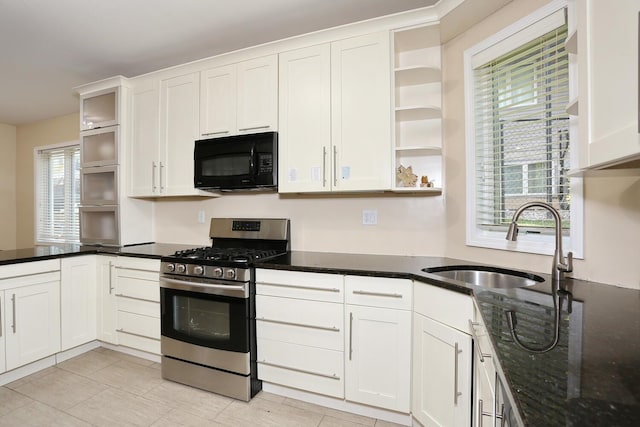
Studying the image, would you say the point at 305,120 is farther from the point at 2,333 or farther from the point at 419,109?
the point at 2,333

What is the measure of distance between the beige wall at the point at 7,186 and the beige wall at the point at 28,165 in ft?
0.22

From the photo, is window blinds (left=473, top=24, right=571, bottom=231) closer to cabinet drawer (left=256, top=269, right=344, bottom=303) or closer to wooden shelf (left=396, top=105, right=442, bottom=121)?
wooden shelf (left=396, top=105, right=442, bottom=121)

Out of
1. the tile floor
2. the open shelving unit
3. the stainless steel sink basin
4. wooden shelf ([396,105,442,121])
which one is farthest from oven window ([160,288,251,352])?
wooden shelf ([396,105,442,121])

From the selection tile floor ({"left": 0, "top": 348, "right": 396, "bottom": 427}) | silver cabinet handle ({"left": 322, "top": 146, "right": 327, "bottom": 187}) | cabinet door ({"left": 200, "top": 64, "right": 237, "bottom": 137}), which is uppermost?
cabinet door ({"left": 200, "top": 64, "right": 237, "bottom": 137})

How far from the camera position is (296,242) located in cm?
271

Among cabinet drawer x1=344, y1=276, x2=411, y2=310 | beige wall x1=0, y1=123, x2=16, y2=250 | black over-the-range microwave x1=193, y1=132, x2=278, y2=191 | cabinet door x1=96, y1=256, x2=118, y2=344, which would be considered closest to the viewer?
cabinet drawer x1=344, y1=276, x2=411, y2=310

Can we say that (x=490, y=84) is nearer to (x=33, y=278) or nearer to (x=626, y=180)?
(x=626, y=180)

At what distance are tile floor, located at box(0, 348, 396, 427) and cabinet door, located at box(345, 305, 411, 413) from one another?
0.19m

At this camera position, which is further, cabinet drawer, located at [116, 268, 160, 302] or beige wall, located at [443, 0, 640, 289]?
cabinet drawer, located at [116, 268, 160, 302]

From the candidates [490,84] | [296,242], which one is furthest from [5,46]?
[490,84]

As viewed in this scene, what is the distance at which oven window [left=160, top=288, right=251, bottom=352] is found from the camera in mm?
2082

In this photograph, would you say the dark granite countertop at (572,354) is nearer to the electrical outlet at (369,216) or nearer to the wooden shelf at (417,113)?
the electrical outlet at (369,216)

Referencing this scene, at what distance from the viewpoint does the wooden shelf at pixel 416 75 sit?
2.12 m

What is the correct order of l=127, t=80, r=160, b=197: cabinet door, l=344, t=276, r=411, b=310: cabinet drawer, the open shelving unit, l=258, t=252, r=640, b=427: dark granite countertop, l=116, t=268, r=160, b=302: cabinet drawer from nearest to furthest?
l=258, t=252, r=640, b=427: dark granite countertop < l=344, t=276, r=411, b=310: cabinet drawer < the open shelving unit < l=116, t=268, r=160, b=302: cabinet drawer < l=127, t=80, r=160, b=197: cabinet door
